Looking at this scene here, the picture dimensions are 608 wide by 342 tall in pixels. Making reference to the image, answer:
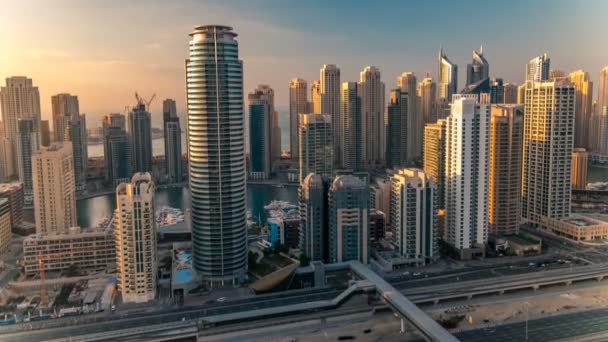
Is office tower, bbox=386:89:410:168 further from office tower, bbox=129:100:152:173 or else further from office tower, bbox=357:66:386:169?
office tower, bbox=129:100:152:173

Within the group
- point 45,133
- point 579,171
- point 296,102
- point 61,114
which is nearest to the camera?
point 579,171

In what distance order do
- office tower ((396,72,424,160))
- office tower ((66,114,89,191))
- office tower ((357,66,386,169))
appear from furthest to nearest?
office tower ((357,66,386,169)) → office tower ((396,72,424,160)) → office tower ((66,114,89,191))

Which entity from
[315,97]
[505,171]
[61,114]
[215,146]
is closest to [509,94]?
[315,97]

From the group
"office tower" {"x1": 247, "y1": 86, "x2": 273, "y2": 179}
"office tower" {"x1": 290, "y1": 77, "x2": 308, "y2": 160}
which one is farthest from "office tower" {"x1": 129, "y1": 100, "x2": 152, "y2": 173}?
"office tower" {"x1": 290, "y1": 77, "x2": 308, "y2": 160}

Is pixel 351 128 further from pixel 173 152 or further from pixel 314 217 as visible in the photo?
pixel 314 217

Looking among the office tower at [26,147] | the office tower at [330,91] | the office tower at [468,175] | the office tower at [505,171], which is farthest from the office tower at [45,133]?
the office tower at [505,171]

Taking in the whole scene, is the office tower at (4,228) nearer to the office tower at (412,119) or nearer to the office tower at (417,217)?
the office tower at (417,217)
